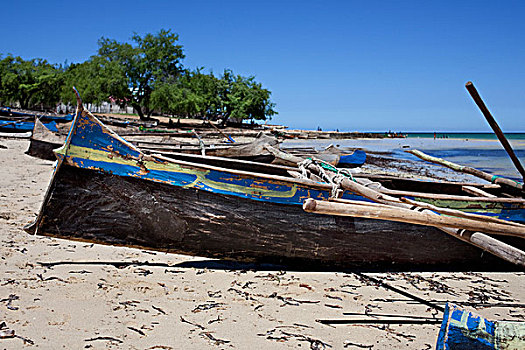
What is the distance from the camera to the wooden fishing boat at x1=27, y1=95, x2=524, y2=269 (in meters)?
3.30

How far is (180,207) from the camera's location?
3.38 m

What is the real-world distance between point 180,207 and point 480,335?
2.42 meters

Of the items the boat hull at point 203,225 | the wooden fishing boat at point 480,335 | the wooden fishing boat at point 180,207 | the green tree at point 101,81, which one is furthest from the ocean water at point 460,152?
the green tree at point 101,81

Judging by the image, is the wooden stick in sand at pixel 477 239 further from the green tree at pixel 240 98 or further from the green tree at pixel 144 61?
the green tree at pixel 240 98

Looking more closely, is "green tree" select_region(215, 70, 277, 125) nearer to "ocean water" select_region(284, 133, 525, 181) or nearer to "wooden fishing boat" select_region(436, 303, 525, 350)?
"ocean water" select_region(284, 133, 525, 181)

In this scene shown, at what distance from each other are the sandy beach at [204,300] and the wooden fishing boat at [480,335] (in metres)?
0.85

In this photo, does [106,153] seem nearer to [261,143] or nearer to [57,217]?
[57,217]

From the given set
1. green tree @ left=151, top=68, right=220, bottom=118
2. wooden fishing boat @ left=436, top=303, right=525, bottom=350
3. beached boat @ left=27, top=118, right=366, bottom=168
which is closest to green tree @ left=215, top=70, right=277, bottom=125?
green tree @ left=151, top=68, right=220, bottom=118

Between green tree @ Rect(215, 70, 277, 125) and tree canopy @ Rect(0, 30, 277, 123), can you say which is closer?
tree canopy @ Rect(0, 30, 277, 123)

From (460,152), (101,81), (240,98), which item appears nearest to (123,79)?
(101,81)

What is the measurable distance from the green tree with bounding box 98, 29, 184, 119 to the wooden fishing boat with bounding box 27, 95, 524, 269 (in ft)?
92.0

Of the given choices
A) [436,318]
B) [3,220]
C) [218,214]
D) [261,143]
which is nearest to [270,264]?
[218,214]

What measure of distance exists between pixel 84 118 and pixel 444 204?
11.5 feet

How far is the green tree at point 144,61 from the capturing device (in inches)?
1175
